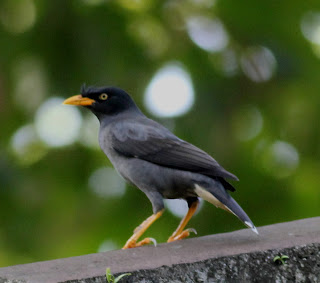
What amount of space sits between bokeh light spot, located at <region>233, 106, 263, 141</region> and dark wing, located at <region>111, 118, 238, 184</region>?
199cm

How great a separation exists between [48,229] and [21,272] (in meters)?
3.70

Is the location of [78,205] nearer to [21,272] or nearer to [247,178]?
[247,178]

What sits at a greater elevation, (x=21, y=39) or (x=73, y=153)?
(x=21, y=39)

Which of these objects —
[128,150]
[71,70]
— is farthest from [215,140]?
[128,150]

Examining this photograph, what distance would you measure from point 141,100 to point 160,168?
208 centimetres

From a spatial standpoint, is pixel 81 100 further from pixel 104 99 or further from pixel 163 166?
pixel 163 166

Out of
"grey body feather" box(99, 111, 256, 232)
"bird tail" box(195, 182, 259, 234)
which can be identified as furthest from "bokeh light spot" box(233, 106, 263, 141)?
"bird tail" box(195, 182, 259, 234)

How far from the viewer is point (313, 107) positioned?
710 centimetres

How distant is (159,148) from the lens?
5.00 meters

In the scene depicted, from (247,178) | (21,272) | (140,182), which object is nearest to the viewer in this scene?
(21,272)

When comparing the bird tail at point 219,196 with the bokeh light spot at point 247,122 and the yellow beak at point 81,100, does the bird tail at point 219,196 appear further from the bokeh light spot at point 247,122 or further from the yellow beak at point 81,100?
the bokeh light spot at point 247,122

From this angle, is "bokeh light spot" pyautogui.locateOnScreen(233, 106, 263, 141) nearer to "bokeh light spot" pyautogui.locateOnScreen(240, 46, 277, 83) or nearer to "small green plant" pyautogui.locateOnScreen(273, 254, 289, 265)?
"bokeh light spot" pyautogui.locateOnScreen(240, 46, 277, 83)

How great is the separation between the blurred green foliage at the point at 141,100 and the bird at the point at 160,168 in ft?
5.15

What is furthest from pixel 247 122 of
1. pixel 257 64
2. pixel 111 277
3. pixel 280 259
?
pixel 111 277
